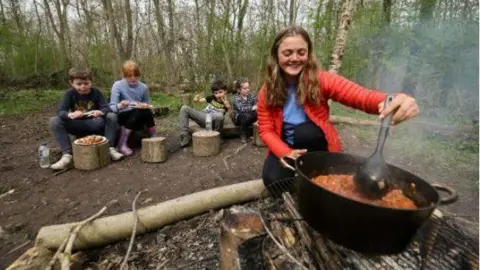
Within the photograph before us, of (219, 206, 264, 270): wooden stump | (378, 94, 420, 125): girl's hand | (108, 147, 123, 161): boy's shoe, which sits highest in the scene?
(378, 94, 420, 125): girl's hand

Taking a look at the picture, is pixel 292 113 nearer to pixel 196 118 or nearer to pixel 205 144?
pixel 205 144

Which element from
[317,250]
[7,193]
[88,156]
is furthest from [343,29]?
[7,193]

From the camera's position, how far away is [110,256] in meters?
2.20

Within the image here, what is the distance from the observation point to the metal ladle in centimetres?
135

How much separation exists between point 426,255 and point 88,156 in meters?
4.01

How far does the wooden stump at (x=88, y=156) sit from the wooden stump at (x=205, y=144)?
1.37 meters

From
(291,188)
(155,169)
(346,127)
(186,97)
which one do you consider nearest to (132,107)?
(155,169)

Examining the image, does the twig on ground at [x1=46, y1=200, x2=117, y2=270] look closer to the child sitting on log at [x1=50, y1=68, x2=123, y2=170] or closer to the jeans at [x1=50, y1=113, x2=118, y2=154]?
the child sitting on log at [x1=50, y1=68, x2=123, y2=170]

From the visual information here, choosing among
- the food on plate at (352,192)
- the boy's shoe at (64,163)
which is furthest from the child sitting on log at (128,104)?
the food on plate at (352,192)

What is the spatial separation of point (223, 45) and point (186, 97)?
7.47 m

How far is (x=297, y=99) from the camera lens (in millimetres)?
2295

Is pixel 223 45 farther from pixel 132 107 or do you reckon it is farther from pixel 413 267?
pixel 413 267

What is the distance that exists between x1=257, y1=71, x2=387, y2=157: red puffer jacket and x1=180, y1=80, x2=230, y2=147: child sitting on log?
2955 mm

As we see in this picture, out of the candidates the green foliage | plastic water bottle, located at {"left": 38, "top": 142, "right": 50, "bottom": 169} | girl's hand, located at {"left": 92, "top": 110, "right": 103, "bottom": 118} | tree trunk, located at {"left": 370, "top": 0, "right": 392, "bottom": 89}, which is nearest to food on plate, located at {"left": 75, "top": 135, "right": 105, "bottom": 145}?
girl's hand, located at {"left": 92, "top": 110, "right": 103, "bottom": 118}
